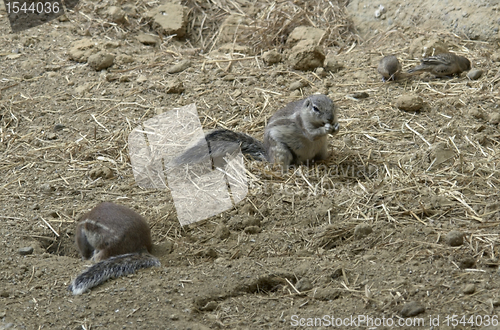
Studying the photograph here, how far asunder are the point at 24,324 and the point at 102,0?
5.99 metres

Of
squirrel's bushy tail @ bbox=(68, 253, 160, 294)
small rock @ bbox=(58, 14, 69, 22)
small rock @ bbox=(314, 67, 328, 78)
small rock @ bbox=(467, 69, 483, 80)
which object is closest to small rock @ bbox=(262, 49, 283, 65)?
small rock @ bbox=(314, 67, 328, 78)

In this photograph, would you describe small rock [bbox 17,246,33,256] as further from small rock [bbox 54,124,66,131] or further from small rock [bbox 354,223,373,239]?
small rock [bbox 354,223,373,239]

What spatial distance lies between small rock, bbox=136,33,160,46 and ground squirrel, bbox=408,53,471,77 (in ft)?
11.4

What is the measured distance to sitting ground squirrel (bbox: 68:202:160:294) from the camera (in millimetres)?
4082

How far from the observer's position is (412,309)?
345cm

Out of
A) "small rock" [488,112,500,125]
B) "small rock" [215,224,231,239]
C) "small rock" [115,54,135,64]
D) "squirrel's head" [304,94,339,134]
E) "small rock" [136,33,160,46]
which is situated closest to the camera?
"small rock" [215,224,231,239]

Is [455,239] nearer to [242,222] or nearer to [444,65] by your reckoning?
[242,222]

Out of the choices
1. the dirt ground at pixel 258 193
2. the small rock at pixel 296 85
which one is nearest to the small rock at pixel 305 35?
the dirt ground at pixel 258 193

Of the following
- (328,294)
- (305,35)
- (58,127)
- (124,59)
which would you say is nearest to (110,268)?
(328,294)

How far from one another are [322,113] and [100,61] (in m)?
3.32

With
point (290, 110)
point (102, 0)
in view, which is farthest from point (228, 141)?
point (102, 0)

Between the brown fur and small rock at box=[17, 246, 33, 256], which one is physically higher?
the brown fur

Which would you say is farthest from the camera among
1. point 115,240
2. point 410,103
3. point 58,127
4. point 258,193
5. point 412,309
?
point 58,127

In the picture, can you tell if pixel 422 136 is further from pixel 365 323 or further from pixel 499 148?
pixel 365 323
